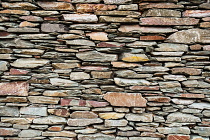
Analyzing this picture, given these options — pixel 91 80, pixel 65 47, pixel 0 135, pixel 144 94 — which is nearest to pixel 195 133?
pixel 144 94

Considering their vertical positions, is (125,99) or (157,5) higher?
(157,5)

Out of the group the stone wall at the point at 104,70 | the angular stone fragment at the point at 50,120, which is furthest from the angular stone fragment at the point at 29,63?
the angular stone fragment at the point at 50,120

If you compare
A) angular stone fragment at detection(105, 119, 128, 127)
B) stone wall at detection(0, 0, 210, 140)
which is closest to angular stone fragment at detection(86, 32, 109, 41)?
stone wall at detection(0, 0, 210, 140)

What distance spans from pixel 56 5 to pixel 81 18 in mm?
304

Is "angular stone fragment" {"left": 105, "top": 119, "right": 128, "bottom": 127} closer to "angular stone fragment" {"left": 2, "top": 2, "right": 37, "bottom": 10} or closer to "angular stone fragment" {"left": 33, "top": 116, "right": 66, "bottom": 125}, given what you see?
"angular stone fragment" {"left": 33, "top": 116, "right": 66, "bottom": 125}

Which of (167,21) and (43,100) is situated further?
(43,100)

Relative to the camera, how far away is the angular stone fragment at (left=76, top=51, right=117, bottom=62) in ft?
5.83

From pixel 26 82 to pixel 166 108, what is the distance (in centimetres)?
161

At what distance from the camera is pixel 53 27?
176cm

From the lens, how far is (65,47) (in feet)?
5.86

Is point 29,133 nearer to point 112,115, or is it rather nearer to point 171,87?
point 112,115

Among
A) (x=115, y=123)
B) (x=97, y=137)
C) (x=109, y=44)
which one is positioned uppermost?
(x=109, y=44)

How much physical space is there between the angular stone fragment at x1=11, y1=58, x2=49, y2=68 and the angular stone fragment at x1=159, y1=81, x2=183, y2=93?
4.31 feet

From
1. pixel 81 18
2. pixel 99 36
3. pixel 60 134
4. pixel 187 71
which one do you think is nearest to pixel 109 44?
pixel 99 36
